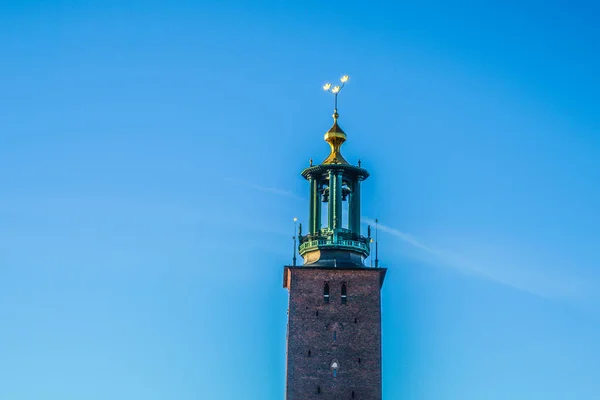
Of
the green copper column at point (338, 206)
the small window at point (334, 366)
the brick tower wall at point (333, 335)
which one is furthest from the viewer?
the green copper column at point (338, 206)

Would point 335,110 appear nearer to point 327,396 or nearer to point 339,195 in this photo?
point 339,195

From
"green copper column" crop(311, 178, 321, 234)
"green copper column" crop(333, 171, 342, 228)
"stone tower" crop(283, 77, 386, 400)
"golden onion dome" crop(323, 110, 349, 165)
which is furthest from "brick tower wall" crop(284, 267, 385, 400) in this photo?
"golden onion dome" crop(323, 110, 349, 165)

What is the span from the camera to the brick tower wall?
74562 millimetres

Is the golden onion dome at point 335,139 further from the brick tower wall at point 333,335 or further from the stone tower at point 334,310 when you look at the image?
the brick tower wall at point 333,335

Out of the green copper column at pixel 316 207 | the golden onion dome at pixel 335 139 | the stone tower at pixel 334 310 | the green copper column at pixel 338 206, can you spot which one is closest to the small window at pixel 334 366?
the stone tower at pixel 334 310

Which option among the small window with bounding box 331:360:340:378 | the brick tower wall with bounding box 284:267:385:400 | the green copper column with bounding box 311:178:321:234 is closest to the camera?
the brick tower wall with bounding box 284:267:385:400

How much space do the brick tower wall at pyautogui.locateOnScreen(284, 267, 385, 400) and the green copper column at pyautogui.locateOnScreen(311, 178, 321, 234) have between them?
4188mm

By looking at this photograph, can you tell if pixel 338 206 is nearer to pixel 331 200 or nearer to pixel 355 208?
pixel 331 200

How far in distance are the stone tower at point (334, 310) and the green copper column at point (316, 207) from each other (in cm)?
7

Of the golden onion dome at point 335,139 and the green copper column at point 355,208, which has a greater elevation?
the golden onion dome at point 335,139

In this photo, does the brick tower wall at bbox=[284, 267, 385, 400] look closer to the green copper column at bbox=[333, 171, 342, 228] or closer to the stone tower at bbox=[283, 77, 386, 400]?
the stone tower at bbox=[283, 77, 386, 400]

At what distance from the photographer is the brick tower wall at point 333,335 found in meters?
74.6

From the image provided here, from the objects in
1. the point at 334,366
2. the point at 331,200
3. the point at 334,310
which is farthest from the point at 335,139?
the point at 334,366

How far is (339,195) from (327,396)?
13917 mm
